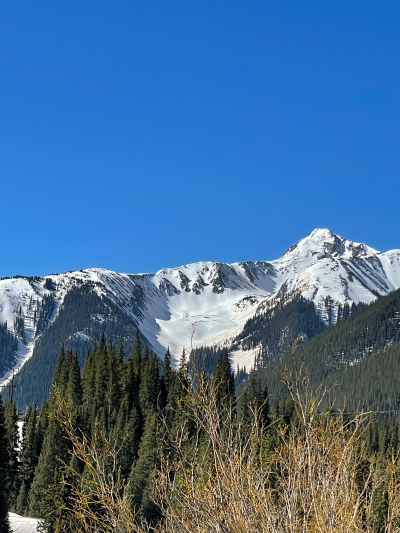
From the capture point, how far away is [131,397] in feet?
302

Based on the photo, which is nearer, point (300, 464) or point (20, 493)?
point (300, 464)

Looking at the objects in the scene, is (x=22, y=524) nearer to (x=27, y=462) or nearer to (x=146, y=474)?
(x=146, y=474)

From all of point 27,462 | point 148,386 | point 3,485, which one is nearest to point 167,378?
point 148,386

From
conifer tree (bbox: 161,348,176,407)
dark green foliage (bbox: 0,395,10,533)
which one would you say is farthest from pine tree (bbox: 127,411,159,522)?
conifer tree (bbox: 161,348,176,407)

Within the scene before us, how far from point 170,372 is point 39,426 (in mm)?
23104

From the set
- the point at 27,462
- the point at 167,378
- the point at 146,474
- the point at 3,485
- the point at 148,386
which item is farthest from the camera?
the point at 167,378

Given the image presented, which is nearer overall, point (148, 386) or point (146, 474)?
point (146, 474)

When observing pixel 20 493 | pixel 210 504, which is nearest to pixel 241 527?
pixel 210 504

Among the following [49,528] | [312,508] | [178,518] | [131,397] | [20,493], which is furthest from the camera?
[131,397]

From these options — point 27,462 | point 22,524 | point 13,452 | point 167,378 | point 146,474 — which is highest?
point 167,378

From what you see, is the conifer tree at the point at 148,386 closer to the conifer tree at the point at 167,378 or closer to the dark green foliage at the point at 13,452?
the conifer tree at the point at 167,378

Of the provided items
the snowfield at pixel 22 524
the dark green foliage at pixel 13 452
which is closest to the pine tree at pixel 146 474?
the snowfield at pixel 22 524

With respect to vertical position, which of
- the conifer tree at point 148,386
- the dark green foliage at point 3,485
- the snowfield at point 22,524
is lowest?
the snowfield at point 22,524

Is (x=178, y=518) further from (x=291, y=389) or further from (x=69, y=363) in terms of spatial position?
(x=69, y=363)
